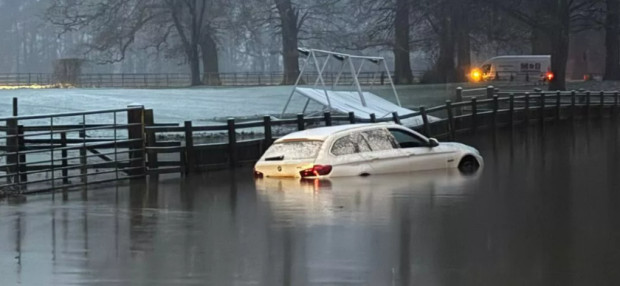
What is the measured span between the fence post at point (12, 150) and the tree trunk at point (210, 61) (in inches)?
2051

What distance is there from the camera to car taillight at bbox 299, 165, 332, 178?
1861cm

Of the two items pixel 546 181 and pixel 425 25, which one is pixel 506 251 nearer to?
pixel 546 181

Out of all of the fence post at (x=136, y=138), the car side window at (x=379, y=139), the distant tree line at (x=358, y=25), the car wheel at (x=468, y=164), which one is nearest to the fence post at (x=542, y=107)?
the distant tree line at (x=358, y=25)

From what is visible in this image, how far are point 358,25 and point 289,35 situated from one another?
596 centimetres

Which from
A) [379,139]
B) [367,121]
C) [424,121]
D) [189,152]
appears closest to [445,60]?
[424,121]

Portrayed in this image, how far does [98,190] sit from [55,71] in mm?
57463

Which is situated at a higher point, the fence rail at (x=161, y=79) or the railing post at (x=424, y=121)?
the fence rail at (x=161, y=79)

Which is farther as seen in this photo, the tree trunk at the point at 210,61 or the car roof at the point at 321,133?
the tree trunk at the point at 210,61

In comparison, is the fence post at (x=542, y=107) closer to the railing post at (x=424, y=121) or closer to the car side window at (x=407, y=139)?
the railing post at (x=424, y=121)

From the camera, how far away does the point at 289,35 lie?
66.8 m

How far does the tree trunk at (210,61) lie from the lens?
235ft

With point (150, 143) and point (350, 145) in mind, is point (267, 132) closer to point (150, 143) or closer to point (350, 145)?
point (150, 143)

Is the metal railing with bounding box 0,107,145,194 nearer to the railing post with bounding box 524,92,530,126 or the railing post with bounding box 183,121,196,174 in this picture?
the railing post with bounding box 183,121,196,174

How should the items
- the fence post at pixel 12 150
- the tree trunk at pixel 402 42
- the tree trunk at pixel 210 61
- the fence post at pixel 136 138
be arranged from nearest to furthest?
the fence post at pixel 12 150
the fence post at pixel 136 138
the tree trunk at pixel 402 42
the tree trunk at pixel 210 61
